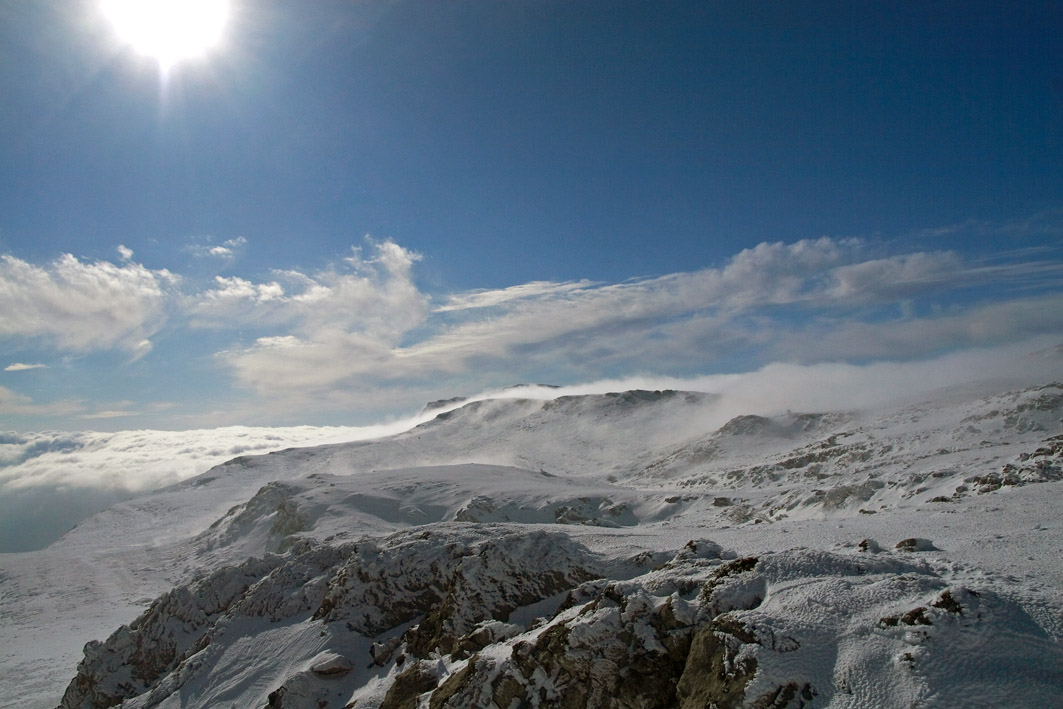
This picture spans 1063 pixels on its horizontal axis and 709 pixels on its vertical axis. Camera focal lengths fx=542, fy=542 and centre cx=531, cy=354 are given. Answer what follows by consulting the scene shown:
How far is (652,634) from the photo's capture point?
1354 cm

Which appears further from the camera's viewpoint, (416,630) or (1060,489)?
(1060,489)

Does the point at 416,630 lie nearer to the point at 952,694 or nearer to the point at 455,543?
the point at 455,543

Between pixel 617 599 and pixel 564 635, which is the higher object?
Answer: pixel 617 599

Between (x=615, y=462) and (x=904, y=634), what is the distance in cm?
9069

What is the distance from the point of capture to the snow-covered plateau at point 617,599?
36.1 feet

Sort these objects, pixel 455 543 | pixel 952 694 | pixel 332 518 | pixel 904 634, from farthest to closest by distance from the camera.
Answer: pixel 332 518 → pixel 455 543 → pixel 904 634 → pixel 952 694

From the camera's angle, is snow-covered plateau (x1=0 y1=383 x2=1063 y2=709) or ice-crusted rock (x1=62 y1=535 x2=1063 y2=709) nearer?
ice-crusted rock (x1=62 y1=535 x2=1063 y2=709)

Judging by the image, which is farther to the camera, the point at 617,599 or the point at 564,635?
the point at 617,599

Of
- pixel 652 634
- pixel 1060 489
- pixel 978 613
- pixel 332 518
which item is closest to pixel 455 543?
pixel 652 634

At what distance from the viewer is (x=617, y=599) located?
49.8 ft

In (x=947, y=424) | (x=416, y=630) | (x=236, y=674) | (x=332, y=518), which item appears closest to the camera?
(x=416, y=630)

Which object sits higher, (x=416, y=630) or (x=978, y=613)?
(x=978, y=613)

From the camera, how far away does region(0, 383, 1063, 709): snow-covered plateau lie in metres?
11.0

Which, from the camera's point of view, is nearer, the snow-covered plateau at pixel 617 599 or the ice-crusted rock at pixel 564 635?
the ice-crusted rock at pixel 564 635
